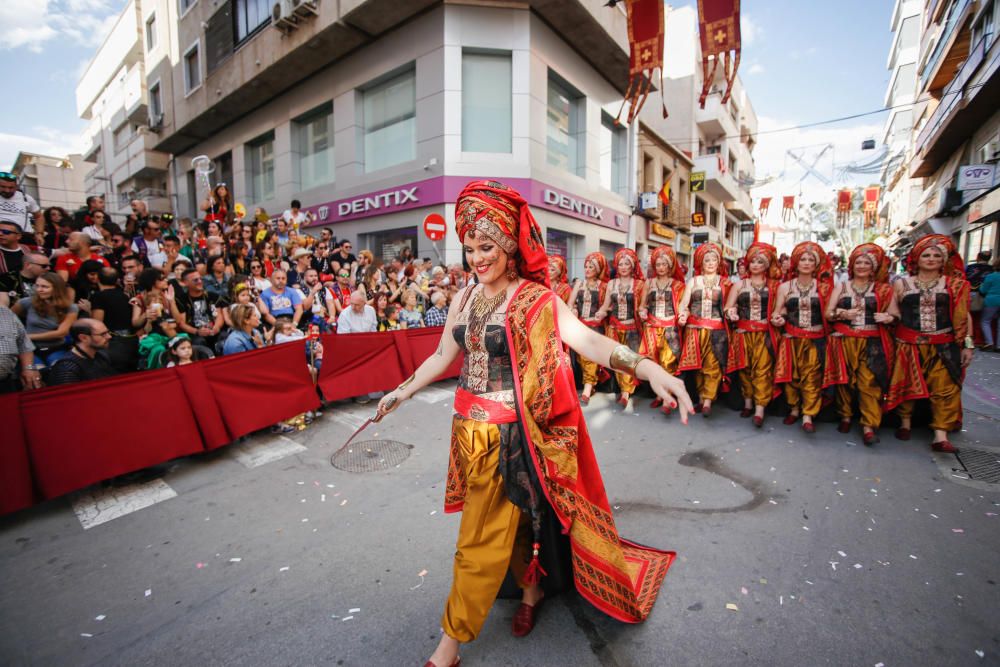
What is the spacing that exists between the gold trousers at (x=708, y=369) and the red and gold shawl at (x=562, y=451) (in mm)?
3926

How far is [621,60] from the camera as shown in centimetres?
1372

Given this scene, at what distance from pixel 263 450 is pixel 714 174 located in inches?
1062

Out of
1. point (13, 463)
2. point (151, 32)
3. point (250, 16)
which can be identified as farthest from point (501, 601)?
point (151, 32)

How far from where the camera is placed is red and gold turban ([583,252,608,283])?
260 inches

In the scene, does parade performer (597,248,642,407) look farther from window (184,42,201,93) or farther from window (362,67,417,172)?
window (184,42,201,93)

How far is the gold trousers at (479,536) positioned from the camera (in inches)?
73.8

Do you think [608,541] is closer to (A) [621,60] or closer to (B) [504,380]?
(B) [504,380]

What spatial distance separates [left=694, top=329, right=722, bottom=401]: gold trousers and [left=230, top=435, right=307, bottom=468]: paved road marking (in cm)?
484

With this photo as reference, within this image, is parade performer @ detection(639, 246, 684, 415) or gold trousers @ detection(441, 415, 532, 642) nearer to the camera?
gold trousers @ detection(441, 415, 532, 642)

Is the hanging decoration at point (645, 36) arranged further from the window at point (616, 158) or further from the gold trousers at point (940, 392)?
the window at point (616, 158)

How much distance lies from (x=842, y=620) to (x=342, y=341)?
5628mm

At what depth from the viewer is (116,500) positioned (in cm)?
369

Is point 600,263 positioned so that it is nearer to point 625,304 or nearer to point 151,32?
point 625,304

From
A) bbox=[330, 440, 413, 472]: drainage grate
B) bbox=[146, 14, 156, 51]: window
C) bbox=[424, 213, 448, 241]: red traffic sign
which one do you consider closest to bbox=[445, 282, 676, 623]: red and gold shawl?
bbox=[330, 440, 413, 472]: drainage grate
